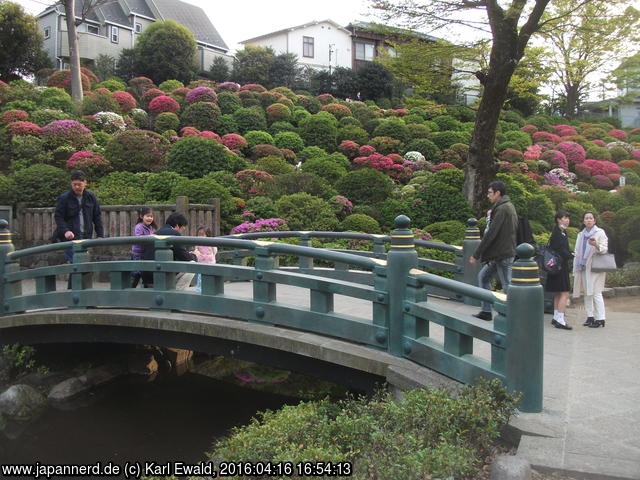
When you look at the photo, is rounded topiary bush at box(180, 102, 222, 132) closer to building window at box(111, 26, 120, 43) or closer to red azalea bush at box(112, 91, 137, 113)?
red azalea bush at box(112, 91, 137, 113)

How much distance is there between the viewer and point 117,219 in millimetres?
11125

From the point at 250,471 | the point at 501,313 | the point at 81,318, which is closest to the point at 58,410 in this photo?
the point at 81,318

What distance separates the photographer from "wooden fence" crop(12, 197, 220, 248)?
11.0m

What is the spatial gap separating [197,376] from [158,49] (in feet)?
89.8

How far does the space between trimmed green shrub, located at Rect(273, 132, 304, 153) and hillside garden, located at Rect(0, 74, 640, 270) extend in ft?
0.20

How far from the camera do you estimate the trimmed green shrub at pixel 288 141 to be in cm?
2195

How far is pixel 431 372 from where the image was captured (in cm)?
457

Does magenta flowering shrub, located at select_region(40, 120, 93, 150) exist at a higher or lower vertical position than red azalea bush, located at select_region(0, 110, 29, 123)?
lower

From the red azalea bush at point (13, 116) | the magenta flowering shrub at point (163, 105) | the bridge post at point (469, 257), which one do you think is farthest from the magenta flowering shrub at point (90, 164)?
the bridge post at point (469, 257)

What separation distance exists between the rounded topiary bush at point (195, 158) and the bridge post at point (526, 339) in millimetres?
12138

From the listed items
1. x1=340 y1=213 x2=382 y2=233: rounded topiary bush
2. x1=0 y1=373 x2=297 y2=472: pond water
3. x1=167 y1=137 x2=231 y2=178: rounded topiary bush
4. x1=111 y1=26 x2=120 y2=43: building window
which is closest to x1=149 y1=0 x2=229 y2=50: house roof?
x1=111 y1=26 x2=120 y2=43: building window

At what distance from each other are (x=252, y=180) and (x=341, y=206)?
3002mm

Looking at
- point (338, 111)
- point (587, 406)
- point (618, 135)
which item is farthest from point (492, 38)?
point (618, 135)

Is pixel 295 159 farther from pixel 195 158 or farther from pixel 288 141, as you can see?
pixel 195 158
